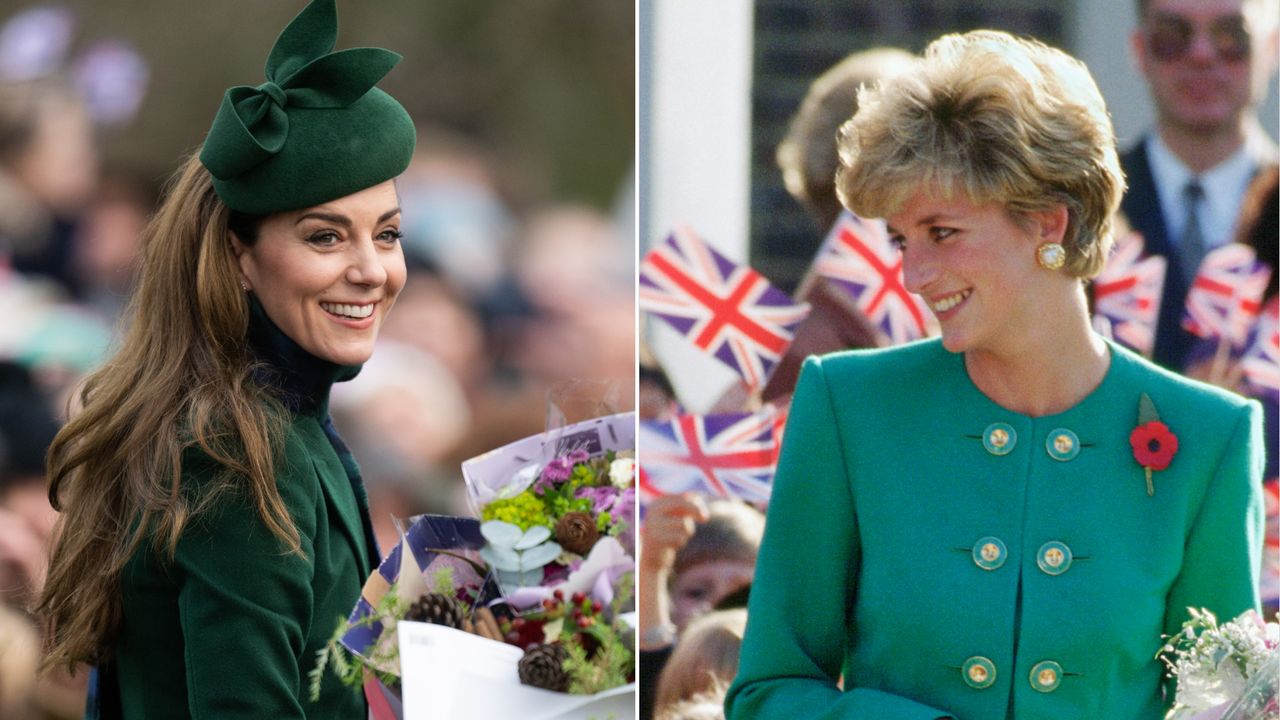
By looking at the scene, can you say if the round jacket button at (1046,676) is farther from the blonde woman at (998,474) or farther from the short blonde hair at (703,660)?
the short blonde hair at (703,660)

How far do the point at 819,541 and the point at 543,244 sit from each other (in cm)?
300

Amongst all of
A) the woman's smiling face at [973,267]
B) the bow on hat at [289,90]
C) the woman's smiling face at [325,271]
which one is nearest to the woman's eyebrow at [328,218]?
the woman's smiling face at [325,271]

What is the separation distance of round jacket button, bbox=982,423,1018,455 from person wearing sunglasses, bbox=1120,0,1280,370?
1158 millimetres

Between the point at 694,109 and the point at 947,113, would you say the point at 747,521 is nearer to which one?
the point at 694,109

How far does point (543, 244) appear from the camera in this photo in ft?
17.6

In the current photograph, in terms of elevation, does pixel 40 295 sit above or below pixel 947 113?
below

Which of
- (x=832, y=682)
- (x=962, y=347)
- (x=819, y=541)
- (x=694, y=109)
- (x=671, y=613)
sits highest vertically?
(x=694, y=109)

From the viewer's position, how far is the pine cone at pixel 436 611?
102 inches

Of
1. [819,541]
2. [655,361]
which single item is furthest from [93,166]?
[819,541]

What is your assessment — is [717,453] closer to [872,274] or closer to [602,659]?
[872,274]

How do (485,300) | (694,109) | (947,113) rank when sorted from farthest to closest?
(485,300) < (694,109) < (947,113)

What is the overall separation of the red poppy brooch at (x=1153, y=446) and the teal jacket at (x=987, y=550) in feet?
0.06

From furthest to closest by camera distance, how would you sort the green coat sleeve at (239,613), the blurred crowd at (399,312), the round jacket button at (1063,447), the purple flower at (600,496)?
the blurred crowd at (399,312)
the purple flower at (600,496)
the round jacket button at (1063,447)
the green coat sleeve at (239,613)

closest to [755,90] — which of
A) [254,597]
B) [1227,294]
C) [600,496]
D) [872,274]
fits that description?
[872,274]
